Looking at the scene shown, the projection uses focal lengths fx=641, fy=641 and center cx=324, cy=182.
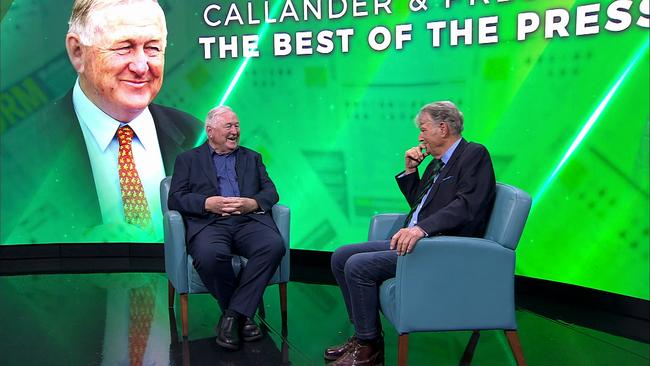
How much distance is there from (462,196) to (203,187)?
1.53m

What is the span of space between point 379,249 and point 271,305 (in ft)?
3.72

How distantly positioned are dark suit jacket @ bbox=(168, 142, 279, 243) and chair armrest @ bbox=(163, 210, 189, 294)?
0.17ft

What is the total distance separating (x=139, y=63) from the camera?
4945 millimetres

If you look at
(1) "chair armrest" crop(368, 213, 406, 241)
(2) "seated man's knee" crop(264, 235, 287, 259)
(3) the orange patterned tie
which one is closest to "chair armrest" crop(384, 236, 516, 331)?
(1) "chair armrest" crop(368, 213, 406, 241)

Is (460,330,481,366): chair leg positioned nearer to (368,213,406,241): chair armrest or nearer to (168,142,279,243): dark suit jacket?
(368,213,406,241): chair armrest

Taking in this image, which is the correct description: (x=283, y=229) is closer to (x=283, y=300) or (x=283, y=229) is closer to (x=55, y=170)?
(x=283, y=300)

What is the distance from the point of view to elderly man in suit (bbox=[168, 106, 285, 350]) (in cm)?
325

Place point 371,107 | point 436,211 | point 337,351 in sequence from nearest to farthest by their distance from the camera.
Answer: point 436,211 → point 337,351 → point 371,107

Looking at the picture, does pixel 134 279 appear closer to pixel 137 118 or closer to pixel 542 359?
pixel 137 118

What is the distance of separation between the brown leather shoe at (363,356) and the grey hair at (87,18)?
320 centimetres

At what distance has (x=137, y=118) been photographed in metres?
5.11

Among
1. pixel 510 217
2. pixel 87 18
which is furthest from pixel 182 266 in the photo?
pixel 87 18

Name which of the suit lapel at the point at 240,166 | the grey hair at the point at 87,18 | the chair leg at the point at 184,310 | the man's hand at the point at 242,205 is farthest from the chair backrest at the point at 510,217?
the grey hair at the point at 87,18

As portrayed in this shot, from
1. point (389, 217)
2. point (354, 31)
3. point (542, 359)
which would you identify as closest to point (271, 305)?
point (389, 217)
